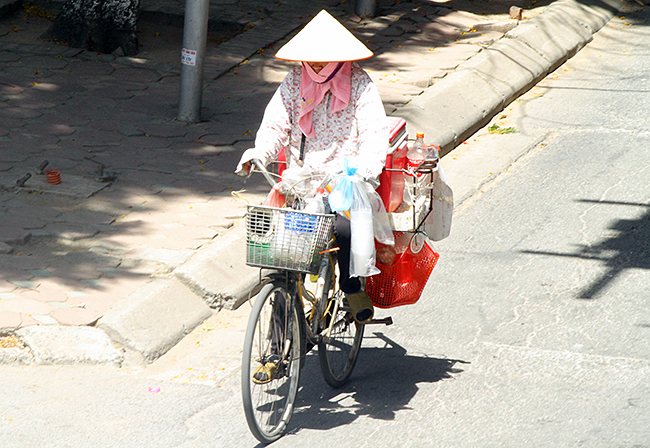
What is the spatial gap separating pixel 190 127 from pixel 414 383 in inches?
179

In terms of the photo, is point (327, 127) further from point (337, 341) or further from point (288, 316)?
point (337, 341)

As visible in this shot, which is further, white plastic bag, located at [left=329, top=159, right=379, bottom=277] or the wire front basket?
white plastic bag, located at [left=329, top=159, right=379, bottom=277]

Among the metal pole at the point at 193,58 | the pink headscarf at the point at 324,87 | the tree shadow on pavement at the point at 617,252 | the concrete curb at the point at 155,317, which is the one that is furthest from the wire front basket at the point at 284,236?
the metal pole at the point at 193,58

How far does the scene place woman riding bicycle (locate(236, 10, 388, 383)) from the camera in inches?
154

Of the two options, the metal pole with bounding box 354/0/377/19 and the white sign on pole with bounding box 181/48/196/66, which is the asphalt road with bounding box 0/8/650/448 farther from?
the metal pole with bounding box 354/0/377/19

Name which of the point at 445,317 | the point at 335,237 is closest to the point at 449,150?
the point at 445,317

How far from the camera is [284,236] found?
350 centimetres

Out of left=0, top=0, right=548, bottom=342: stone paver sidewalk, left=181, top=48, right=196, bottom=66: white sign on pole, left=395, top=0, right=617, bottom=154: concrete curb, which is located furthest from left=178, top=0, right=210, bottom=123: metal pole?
left=395, top=0, right=617, bottom=154: concrete curb

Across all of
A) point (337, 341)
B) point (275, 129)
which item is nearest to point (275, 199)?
point (275, 129)

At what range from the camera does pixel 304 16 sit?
11484mm

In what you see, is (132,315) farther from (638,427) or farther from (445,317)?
(638,427)

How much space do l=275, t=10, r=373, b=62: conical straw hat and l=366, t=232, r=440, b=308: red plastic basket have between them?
1021mm

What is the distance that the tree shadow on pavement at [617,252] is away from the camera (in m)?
5.45

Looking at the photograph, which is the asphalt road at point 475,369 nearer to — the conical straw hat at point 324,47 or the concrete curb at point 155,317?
the concrete curb at point 155,317
